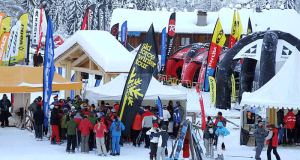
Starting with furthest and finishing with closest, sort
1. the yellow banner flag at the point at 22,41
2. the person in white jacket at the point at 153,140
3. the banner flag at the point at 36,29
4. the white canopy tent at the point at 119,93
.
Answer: the banner flag at the point at 36,29, the yellow banner flag at the point at 22,41, the white canopy tent at the point at 119,93, the person in white jacket at the point at 153,140

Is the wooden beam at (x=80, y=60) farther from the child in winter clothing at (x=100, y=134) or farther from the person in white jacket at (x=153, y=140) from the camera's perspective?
the person in white jacket at (x=153, y=140)

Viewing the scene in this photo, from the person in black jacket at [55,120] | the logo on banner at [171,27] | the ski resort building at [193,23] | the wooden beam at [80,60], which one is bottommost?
the person in black jacket at [55,120]

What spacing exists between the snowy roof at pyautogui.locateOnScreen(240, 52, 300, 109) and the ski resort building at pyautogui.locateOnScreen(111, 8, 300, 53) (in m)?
28.6

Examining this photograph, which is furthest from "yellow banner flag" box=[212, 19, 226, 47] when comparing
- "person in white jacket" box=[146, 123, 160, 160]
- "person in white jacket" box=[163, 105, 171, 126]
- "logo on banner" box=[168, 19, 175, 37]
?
"person in white jacket" box=[146, 123, 160, 160]

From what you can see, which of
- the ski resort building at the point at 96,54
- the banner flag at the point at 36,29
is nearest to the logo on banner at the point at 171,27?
the banner flag at the point at 36,29

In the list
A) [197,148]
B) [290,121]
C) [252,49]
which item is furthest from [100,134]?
[252,49]

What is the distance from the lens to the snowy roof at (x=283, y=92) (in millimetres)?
14484

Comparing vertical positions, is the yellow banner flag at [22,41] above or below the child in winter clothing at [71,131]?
above

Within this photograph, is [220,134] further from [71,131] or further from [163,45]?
[163,45]

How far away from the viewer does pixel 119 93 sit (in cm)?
1588

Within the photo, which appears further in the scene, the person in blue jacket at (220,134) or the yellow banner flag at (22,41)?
the yellow banner flag at (22,41)

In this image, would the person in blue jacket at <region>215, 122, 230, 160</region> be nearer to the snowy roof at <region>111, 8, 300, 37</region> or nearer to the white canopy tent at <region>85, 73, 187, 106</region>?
the white canopy tent at <region>85, 73, 187, 106</region>

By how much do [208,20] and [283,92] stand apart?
1244 inches

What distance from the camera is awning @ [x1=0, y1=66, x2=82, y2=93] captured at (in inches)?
621
